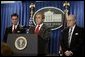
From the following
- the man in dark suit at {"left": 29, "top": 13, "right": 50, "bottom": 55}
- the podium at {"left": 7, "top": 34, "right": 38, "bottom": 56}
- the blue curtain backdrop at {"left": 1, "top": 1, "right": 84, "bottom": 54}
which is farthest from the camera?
the blue curtain backdrop at {"left": 1, "top": 1, "right": 84, "bottom": 54}

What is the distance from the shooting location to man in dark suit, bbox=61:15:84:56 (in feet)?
8.87

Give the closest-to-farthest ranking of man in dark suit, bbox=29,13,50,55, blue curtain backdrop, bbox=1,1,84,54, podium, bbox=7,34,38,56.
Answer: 1. podium, bbox=7,34,38,56
2. man in dark suit, bbox=29,13,50,55
3. blue curtain backdrop, bbox=1,1,84,54

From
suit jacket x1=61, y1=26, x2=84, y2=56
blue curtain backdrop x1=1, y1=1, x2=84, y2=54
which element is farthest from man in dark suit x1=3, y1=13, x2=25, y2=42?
suit jacket x1=61, y1=26, x2=84, y2=56

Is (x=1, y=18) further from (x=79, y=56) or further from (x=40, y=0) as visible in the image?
(x=79, y=56)

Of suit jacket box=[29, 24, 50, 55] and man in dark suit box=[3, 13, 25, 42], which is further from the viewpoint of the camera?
man in dark suit box=[3, 13, 25, 42]

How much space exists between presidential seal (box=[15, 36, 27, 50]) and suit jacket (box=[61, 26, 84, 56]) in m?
0.44

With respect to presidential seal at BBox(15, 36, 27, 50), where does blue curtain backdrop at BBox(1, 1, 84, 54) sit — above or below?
above

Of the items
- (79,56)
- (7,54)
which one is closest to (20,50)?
(7,54)

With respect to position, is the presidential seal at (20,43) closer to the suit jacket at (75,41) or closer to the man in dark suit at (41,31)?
the man in dark suit at (41,31)

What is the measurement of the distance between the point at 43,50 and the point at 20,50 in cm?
24

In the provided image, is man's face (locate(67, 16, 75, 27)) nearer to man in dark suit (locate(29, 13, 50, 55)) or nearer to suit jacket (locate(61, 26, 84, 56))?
suit jacket (locate(61, 26, 84, 56))

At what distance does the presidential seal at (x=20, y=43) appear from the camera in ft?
8.27

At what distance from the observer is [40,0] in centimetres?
283

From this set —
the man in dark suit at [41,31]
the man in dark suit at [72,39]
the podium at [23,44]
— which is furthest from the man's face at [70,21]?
the podium at [23,44]
